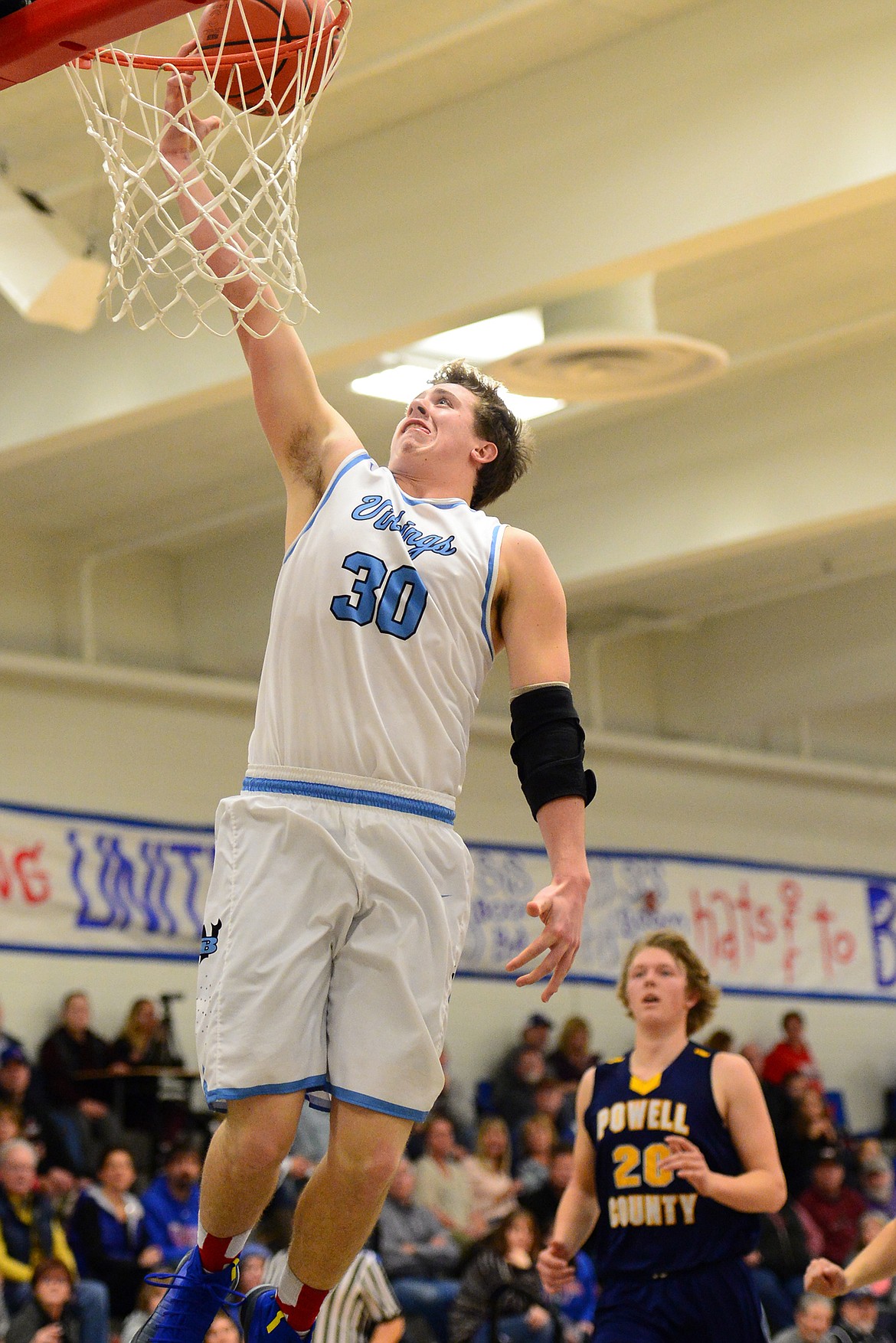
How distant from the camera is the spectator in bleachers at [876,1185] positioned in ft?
45.1

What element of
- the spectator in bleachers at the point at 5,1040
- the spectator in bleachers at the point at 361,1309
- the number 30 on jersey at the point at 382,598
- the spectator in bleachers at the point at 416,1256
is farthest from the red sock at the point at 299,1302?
the spectator in bleachers at the point at 5,1040

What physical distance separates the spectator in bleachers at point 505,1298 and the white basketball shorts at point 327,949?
689 centimetres

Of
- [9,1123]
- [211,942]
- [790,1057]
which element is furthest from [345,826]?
[790,1057]

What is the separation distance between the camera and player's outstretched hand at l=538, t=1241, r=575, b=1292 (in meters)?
5.42

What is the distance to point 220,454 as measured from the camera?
38.1ft

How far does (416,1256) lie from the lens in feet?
35.1

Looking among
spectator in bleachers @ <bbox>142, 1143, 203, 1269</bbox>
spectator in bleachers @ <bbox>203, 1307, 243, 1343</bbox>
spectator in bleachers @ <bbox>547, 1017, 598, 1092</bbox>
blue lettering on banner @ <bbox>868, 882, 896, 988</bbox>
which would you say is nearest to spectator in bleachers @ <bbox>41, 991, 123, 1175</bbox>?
spectator in bleachers @ <bbox>142, 1143, 203, 1269</bbox>

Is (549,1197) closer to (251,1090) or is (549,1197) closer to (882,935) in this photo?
(882,935)

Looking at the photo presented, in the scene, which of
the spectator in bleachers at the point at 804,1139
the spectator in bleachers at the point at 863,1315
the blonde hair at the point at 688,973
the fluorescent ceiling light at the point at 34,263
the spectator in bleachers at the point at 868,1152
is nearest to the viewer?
the blonde hair at the point at 688,973

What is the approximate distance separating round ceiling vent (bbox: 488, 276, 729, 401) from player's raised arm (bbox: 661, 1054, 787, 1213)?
348cm

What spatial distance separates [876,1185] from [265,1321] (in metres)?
11.2

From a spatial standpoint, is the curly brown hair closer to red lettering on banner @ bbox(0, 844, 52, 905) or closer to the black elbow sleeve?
the black elbow sleeve

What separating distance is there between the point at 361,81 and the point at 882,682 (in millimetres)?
8590

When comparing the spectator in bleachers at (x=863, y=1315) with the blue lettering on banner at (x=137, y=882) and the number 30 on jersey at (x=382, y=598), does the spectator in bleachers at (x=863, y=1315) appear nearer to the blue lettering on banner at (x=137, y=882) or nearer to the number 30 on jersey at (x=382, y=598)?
the blue lettering on banner at (x=137, y=882)
